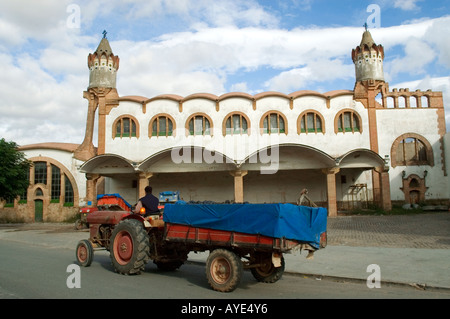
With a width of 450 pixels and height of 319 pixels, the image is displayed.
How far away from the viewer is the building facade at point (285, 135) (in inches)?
1126

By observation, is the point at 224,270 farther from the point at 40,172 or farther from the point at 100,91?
the point at 40,172

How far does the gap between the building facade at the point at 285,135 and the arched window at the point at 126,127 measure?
0.26ft

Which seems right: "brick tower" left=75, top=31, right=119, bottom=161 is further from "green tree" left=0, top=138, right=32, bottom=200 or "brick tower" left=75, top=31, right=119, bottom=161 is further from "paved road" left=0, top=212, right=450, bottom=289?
"paved road" left=0, top=212, right=450, bottom=289

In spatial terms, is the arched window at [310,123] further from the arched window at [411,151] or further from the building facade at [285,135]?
the arched window at [411,151]

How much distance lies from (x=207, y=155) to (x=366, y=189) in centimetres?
1277

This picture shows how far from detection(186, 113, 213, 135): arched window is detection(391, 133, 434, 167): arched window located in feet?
47.6

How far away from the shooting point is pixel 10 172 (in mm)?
25953

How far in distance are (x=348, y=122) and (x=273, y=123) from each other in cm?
577

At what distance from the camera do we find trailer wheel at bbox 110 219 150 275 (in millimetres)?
8570

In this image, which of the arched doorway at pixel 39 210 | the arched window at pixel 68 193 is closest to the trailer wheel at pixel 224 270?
the arched window at pixel 68 193

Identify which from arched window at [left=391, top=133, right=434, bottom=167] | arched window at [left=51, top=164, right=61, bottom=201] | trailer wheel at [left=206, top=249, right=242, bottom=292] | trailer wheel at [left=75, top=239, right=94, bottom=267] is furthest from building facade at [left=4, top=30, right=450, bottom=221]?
trailer wheel at [left=206, top=249, right=242, bottom=292]

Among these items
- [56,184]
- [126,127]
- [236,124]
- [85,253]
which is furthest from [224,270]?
[56,184]
